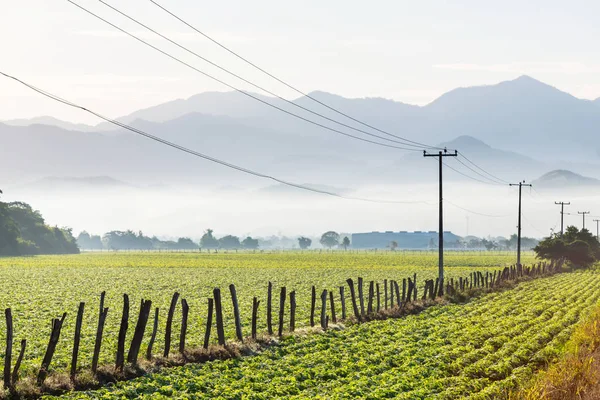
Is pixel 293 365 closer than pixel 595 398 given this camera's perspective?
No

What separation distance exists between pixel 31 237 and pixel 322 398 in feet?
595

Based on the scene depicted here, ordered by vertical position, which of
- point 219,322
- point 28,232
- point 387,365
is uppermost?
point 28,232

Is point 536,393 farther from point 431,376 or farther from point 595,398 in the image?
point 431,376

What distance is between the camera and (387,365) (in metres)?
24.2

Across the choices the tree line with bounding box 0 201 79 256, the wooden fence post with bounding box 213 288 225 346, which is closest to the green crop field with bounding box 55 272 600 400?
the wooden fence post with bounding box 213 288 225 346

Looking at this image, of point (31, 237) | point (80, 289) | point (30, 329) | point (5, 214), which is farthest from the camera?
point (31, 237)

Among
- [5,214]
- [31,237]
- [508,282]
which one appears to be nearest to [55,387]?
[508,282]

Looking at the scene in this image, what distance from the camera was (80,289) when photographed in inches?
2255

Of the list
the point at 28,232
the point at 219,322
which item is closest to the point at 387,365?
the point at 219,322

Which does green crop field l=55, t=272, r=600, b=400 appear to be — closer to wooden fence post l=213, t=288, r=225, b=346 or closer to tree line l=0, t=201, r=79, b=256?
wooden fence post l=213, t=288, r=225, b=346

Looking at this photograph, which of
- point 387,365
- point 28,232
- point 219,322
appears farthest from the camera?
point 28,232

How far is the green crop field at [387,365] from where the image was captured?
2028 centimetres

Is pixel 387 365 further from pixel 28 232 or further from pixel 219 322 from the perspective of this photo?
pixel 28 232

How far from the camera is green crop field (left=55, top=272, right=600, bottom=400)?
20281 mm
